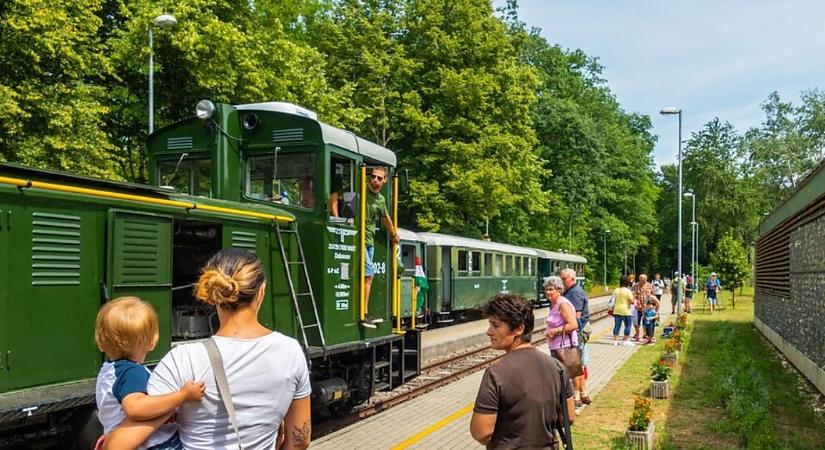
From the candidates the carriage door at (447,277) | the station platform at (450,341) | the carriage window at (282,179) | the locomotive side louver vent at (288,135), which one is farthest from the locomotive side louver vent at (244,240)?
the carriage door at (447,277)

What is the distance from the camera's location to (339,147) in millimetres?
8508

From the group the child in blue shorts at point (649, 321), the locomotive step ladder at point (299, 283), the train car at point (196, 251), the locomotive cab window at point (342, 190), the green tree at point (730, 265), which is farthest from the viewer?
the green tree at point (730, 265)

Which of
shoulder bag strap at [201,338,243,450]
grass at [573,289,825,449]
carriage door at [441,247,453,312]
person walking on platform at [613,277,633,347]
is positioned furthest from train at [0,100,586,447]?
carriage door at [441,247,453,312]

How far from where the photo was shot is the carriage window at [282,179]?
834cm

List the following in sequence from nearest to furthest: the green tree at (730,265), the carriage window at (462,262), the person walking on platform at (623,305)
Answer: the person walking on platform at (623,305)
the carriage window at (462,262)
the green tree at (730,265)

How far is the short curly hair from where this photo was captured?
13.1ft

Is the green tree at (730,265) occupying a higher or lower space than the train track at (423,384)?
higher

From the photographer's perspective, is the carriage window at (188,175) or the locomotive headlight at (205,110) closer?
the locomotive headlight at (205,110)

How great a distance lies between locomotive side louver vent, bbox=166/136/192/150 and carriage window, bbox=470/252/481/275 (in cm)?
1826

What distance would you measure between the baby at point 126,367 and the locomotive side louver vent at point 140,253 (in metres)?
3.26

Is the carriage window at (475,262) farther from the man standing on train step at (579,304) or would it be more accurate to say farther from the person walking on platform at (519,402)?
the person walking on platform at (519,402)

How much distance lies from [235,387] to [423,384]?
1005 cm

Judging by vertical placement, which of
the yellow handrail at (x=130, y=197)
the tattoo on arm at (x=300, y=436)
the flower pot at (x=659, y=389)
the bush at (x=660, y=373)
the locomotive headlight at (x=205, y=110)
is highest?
the locomotive headlight at (x=205, y=110)

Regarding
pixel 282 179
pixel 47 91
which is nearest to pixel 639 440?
pixel 282 179
